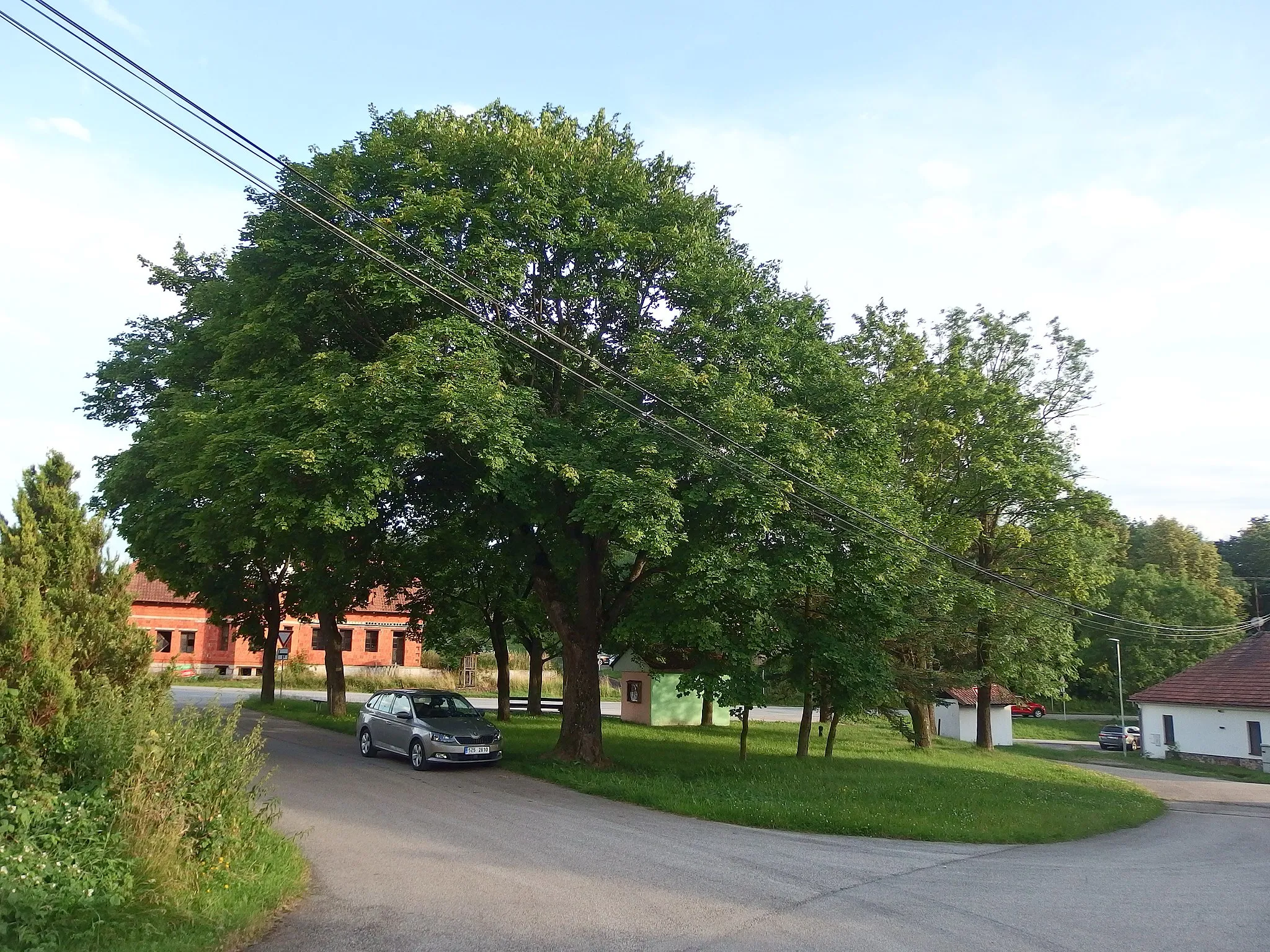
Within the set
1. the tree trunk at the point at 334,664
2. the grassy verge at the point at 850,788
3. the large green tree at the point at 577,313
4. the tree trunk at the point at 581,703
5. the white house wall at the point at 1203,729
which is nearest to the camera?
the grassy verge at the point at 850,788

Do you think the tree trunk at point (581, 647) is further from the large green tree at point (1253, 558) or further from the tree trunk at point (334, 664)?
the large green tree at point (1253, 558)

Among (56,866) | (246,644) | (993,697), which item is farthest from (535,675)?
(56,866)

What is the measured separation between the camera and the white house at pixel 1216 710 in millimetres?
34969

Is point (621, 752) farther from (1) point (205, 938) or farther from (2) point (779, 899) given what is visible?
(1) point (205, 938)

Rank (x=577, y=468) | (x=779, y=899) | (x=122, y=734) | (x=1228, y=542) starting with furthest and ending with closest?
(x=1228, y=542) < (x=577, y=468) < (x=779, y=899) < (x=122, y=734)

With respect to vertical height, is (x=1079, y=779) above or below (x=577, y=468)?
below

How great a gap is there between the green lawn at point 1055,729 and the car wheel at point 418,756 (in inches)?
1598

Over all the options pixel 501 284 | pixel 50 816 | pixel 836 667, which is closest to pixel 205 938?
pixel 50 816

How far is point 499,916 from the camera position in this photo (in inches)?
300

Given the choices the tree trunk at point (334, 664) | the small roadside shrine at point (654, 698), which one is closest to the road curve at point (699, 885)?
the tree trunk at point (334, 664)

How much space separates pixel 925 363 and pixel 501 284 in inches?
803

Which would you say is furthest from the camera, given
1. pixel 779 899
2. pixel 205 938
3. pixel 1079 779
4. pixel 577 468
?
pixel 1079 779

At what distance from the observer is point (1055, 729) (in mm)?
54125

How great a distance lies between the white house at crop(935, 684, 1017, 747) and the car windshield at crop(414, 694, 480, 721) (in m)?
27.7
